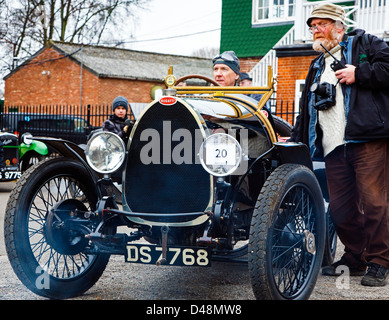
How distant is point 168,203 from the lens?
148 inches

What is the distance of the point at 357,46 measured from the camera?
4492 mm

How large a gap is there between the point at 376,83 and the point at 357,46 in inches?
14.9

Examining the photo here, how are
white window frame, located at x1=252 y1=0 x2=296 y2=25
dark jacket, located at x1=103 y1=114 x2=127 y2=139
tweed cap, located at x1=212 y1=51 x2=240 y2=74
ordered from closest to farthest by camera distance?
tweed cap, located at x1=212 y1=51 x2=240 y2=74 → dark jacket, located at x1=103 y1=114 x2=127 y2=139 → white window frame, located at x1=252 y1=0 x2=296 y2=25

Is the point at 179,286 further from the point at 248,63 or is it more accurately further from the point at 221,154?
the point at 248,63

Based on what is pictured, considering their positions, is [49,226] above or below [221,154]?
below

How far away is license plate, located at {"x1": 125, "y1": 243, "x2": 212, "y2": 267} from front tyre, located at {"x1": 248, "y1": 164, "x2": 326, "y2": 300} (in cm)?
32

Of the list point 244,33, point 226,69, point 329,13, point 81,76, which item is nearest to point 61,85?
Answer: point 81,76

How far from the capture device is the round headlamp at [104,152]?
3.80 metres

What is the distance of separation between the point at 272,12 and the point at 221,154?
17.1 m

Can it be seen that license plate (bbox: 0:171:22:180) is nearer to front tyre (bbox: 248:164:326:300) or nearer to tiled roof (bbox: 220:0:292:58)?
front tyre (bbox: 248:164:326:300)

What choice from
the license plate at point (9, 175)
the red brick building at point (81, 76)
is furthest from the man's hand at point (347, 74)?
the red brick building at point (81, 76)

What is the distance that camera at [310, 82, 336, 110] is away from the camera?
4367mm

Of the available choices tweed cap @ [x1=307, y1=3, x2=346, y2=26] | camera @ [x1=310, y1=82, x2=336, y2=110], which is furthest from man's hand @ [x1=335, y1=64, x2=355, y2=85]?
tweed cap @ [x1=307, y1=3, x2=346, y2=26]

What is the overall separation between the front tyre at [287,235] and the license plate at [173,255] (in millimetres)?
317
